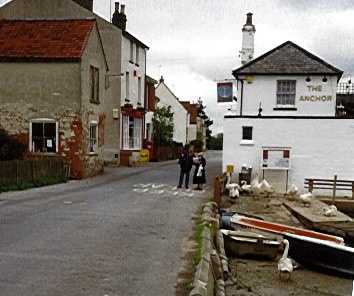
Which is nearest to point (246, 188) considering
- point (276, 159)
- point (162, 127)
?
point (276, 159)

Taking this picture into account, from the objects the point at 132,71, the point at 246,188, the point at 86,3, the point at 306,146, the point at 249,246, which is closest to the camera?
the point at 249,246

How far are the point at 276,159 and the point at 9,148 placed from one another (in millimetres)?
12183

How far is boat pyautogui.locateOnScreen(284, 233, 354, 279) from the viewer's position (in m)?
13.7

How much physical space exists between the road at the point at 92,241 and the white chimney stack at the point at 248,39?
1929cm

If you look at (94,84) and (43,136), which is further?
(94,84)

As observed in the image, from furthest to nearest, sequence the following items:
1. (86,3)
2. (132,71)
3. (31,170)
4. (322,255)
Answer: (132,71)
(86,3)
(31,170)
(322,255)

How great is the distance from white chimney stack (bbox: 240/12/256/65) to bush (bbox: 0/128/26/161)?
60.0 feet

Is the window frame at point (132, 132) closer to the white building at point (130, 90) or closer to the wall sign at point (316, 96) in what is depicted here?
the white building at point (130, 90)

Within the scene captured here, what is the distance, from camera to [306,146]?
90.0 feet

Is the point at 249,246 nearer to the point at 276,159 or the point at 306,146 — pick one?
the point at 276,159

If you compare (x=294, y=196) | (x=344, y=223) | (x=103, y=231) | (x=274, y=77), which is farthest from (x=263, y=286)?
(x=274, y=77)

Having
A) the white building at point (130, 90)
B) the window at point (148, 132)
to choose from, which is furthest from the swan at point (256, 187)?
the window at point (148, 132)

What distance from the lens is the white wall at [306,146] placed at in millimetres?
27250

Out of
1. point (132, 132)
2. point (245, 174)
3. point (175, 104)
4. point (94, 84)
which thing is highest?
point (175, 104)
